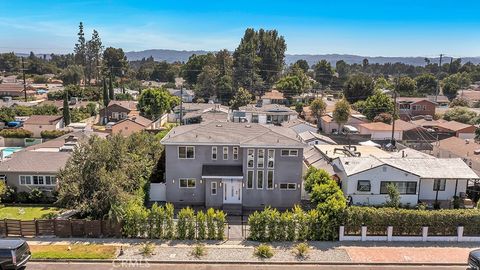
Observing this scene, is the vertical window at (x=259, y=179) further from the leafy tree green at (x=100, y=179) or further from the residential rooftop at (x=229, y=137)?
the leafy tree green at (x=100, y=179)

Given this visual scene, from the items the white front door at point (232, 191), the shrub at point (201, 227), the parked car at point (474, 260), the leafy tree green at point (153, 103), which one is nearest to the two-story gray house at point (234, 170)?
the white front door at point (232, 191)

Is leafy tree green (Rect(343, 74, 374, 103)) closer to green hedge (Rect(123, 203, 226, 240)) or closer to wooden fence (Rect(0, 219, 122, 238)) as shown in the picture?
green hedge (Rect(123, 203, 226, 240))

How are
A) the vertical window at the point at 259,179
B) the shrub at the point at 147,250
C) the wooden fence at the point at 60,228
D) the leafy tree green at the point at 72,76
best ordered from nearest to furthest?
the shrub at the point at 147,250 < the wooden fence at the point at 60,228 < the vertical window at the point at 259,179 < the leafy tree green at the point at 72,76

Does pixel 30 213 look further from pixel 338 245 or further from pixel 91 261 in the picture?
pixel 338 245

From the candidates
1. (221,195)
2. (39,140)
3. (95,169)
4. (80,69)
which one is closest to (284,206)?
(221,195)

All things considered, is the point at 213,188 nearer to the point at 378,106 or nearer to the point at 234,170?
the point at 234,170

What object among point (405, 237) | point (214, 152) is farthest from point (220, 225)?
point (405, 237)

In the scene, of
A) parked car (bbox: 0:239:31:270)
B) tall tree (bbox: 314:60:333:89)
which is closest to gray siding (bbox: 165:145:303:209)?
parked car (bbox: 0:239:31:270)
